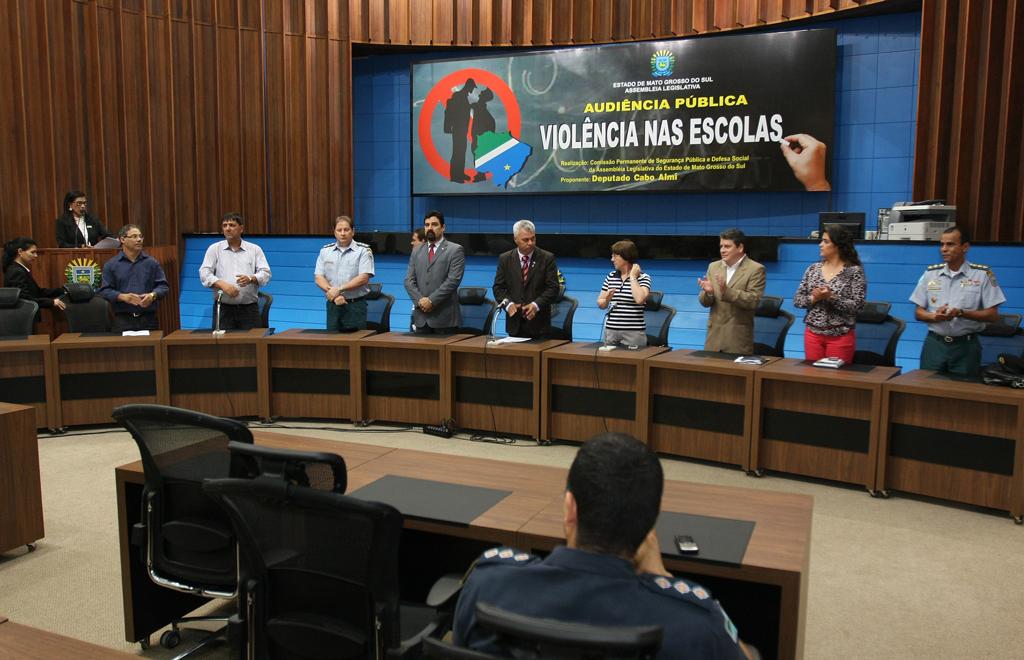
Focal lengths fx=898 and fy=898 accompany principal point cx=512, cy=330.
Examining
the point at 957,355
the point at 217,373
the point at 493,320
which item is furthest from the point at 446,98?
the point at 957,355

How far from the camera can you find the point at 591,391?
19.2 ft

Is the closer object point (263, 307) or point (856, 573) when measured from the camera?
point (856, 573)

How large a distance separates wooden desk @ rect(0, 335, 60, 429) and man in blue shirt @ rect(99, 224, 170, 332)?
0.67 metres

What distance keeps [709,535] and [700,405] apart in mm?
3090

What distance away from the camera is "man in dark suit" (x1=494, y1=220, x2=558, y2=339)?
6.27m

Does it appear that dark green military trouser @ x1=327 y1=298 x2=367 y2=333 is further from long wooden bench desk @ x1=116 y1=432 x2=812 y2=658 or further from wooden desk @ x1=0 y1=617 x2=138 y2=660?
wooden desk @ x1=0 y1=617 x2=138 y2=660

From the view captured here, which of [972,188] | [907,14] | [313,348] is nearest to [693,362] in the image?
[313,348]

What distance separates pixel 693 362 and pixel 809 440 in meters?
0.80

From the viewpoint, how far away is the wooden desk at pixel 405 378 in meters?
6.24

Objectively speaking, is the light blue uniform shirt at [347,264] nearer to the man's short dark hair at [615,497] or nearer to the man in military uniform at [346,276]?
the man in military uniform at [346,276]

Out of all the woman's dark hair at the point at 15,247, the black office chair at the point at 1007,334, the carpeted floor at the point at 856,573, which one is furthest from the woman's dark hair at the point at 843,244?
the woman's dark hair at the point at 15,247

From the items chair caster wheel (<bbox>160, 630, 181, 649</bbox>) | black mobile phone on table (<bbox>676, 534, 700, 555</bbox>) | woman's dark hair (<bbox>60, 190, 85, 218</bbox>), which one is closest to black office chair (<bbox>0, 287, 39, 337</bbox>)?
woman's dark hair (<bbox>60, 190, 85, 218</bbox>)

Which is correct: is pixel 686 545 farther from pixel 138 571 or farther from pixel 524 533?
pixel 138 571

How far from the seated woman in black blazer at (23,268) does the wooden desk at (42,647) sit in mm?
5942
